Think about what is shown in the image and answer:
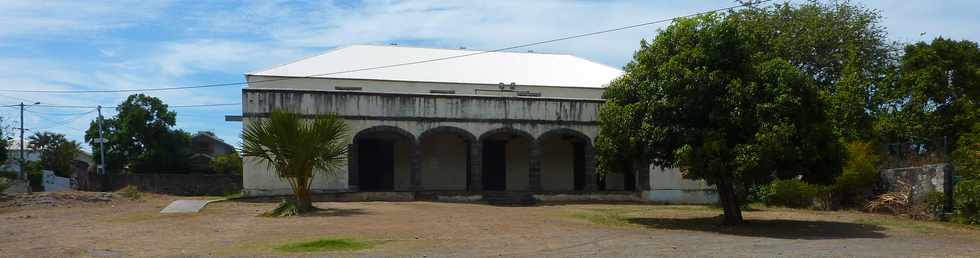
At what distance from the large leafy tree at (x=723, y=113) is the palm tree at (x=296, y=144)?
25.5 feet

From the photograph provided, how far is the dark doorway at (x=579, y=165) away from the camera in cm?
3456

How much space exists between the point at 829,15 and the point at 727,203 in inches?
793

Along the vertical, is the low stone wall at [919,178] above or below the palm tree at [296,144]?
below

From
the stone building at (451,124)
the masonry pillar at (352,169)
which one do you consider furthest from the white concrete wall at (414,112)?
the masonry pillar at (352,169)

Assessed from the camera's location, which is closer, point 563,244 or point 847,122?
point 563,244

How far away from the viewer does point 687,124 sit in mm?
18891

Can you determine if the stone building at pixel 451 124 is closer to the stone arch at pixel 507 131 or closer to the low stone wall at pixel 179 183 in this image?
the stone arch at pixel 507 131

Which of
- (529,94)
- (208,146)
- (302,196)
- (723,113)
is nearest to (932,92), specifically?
(529,94)

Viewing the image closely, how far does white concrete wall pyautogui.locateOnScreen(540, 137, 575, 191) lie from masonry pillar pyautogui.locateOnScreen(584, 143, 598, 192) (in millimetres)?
2406

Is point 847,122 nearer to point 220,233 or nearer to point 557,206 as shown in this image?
point 557,206

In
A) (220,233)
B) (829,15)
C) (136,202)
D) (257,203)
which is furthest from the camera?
(829,15)

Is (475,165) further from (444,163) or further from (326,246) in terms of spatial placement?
(326,246)

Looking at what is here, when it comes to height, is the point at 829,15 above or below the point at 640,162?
above

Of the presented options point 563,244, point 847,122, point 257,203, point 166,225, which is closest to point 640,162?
point 563,244
